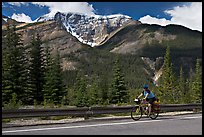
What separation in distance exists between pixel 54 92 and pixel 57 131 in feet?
106

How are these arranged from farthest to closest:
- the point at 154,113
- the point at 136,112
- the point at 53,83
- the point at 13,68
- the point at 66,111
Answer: the point at 53,83 → the point at 13,68 → the point at 154,113 → the point at 136,112 → the point at 66,111

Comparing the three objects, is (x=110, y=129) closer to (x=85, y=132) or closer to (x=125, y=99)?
(x=85, y=132)

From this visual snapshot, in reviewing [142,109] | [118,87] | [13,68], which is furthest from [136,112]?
[118,87]

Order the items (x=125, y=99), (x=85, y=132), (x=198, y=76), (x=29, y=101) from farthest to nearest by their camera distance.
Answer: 1. (x=198, y=76)
2. (x=125, y=99)
3. (x=29, y=101)
4. (x=85, y=132)

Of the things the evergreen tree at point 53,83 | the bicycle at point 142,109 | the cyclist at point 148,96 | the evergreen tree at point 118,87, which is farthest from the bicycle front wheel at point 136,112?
the evergreen tree at point 118,87

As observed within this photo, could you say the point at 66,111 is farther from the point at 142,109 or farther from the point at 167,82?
the point at 167,82

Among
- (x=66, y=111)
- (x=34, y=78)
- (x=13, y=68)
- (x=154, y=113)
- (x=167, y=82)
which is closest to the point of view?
(x=66, y=111)

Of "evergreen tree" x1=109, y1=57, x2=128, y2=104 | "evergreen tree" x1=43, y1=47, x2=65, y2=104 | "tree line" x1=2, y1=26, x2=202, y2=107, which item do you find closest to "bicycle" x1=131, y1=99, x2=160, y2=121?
"tree line" x1=2, y1=26, x2=202, y2=107

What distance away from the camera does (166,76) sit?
55344 millimetres

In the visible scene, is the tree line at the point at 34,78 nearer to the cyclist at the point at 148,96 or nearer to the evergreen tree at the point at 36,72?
the evergreen tree at the point at 36,72

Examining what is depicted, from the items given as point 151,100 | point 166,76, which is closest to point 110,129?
point 151,100

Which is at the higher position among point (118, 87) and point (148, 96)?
point (118, 87)

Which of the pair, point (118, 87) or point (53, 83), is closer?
point (53, 83)

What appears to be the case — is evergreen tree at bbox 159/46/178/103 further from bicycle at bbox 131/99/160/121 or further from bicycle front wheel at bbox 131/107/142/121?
bicycle front wheel at bbox 131/107/142/121
